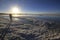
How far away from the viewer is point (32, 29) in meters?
2.78

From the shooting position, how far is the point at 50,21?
300 centimetres

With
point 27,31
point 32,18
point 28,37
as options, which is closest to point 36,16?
point 32,18

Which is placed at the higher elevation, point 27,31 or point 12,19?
point 12,19

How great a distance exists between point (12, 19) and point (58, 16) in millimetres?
1515

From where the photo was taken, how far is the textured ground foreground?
2.50 meters

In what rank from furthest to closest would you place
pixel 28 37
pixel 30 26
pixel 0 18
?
pixel 0 18, pixel 30 26, pixel 28 37

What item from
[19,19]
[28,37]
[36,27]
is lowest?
[28,37]

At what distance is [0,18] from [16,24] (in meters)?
0.64

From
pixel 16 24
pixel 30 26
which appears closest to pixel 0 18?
pixel 16 24

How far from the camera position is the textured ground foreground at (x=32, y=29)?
2496 mm

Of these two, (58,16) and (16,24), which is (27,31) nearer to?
(16,24)

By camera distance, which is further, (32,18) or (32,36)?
(32,18)

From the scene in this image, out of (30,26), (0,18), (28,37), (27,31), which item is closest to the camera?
(28,37)

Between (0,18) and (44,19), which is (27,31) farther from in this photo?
(0,18)
